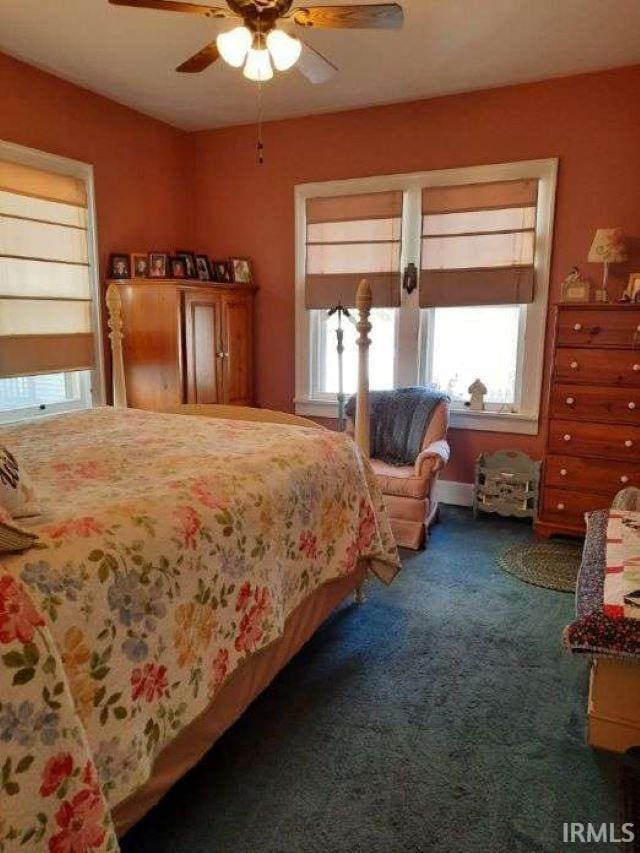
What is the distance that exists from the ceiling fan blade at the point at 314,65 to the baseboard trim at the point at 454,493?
2.69 m

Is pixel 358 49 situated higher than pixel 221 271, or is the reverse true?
pixel 358 49

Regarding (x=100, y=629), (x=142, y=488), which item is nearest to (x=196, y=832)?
(x=100, y=629)

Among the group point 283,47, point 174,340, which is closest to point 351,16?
point 283,47

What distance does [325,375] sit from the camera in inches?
179

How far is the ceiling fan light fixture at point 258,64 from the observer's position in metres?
2.24

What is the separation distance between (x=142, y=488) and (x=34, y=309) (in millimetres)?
2534

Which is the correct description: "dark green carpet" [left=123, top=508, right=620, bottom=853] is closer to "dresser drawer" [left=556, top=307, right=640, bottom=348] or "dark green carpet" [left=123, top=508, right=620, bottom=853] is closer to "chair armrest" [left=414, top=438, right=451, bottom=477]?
"chair armrest" [left=414, top=438, right=451, bottom=477]

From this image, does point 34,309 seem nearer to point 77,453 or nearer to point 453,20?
point 77,453

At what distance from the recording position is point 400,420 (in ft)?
12.6

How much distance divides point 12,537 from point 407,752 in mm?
1348

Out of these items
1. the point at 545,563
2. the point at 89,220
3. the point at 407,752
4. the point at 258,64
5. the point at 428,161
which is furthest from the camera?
the point at 428,161

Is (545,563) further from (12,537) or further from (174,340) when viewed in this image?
(12,537)

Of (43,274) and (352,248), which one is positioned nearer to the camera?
(43,274)
